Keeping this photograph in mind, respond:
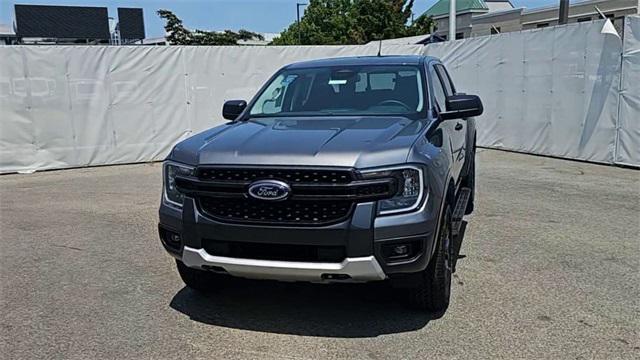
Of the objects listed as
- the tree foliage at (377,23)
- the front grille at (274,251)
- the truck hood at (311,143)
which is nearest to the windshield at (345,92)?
the truck hood at (311,143)

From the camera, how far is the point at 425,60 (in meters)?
5.30

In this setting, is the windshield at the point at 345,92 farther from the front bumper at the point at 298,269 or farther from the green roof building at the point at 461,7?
the green roof building at the point at 461,7

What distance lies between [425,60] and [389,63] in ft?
1.22

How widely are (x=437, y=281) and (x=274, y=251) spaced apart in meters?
1.10

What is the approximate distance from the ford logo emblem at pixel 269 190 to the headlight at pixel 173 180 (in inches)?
19.5

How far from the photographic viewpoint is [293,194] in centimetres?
344

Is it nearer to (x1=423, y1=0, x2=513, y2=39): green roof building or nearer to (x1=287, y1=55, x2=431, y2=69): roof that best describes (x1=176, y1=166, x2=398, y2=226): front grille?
(x1=287, y1=55, x2=431, y2=69): roof

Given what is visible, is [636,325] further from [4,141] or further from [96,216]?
[4,141]

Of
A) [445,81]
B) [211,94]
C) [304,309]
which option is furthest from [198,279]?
[211,94]

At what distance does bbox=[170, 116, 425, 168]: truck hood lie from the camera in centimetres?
346

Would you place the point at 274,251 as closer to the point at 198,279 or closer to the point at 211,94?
the point at 198,279

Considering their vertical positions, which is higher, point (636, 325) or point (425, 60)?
point (425, 60)

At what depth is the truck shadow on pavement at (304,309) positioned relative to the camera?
3850 millimetres

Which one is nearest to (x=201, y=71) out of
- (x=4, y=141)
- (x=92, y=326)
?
(x=4, y=141)
